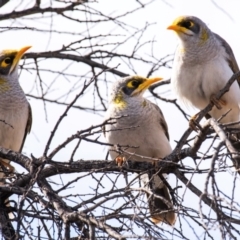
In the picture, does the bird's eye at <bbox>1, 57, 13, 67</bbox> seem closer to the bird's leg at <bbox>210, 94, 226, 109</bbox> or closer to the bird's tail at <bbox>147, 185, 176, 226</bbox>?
the bird's tail at <bbox>147, 185, 176, 226</bbox>

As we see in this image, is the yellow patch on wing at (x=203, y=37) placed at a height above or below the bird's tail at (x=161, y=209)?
above

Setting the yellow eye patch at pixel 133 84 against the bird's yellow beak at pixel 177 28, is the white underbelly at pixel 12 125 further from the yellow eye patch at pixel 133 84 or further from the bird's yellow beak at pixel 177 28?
the bird's yellow beak at pixel 177 28

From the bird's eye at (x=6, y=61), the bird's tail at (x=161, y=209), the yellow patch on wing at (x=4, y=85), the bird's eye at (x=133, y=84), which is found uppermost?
the bird's eye at (x=6, y=61)

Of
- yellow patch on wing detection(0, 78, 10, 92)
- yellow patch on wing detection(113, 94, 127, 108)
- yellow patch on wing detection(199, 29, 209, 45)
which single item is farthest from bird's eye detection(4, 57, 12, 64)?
yellow patch on wing detection(199, 29, 209, 45)

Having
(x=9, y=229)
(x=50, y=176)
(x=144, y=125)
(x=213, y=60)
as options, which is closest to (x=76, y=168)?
(x=50, y=176)

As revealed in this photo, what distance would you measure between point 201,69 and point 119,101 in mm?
910

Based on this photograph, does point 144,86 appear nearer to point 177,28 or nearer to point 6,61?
point 177,28

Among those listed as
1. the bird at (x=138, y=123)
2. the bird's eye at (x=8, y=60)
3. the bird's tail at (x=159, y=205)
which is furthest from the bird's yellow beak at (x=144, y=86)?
the bird's eye at (x=8, y=60)

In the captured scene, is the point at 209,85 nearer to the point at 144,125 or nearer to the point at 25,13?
the point at 144,125

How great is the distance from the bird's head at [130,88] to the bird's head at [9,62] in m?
1.15

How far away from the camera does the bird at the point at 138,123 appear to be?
754cm

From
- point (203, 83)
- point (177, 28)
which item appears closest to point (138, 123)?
point (203, 83)

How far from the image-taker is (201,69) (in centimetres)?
781

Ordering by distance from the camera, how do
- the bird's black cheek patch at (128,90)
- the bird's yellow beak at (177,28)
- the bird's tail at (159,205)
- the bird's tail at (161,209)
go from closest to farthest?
1. the bird's tail at (161,209)
2. the bird's tail at (159,205)
3. the bird's yellow beak at (177,28)
4. the bird's black cheek patch at (128,90)
